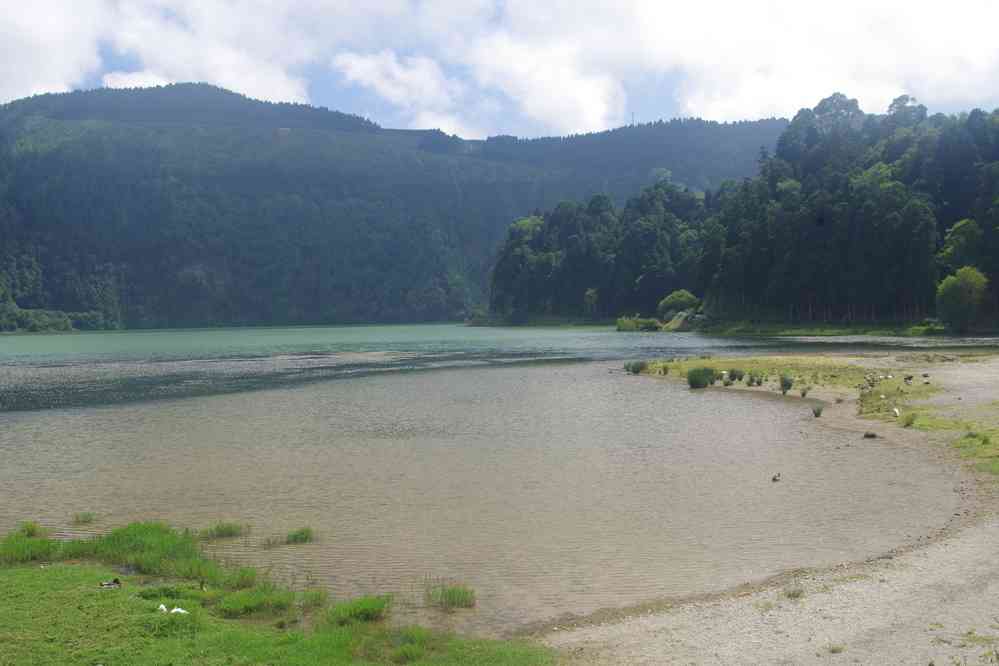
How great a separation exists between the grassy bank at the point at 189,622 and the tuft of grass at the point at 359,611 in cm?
2

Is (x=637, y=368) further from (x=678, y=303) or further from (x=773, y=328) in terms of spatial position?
(x=678, y=303)

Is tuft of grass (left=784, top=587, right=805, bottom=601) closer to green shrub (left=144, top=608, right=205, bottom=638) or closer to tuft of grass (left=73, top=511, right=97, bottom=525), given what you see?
green shrub (left=144, top=608, right=205, bottom=638)

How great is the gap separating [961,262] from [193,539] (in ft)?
408

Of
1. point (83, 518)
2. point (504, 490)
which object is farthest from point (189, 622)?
point (504, 490)

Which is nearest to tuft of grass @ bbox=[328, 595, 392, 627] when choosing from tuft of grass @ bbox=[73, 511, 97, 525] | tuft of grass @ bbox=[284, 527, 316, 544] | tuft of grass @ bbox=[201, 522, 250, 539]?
tuft of grass @ bbox=[284, 527, 316, 544]

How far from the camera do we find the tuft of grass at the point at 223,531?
2025 centimetres

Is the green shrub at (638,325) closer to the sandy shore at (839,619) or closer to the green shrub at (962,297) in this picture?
→ the green shrub at (962,297)

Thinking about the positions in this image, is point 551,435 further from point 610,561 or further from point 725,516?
point 610,561

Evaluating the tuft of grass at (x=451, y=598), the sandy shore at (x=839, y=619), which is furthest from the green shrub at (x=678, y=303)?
the tuft of grass at (x=451, y=598)

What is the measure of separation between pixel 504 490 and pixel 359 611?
1142 cm

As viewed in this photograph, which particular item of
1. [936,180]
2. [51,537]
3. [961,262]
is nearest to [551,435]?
[51,537]

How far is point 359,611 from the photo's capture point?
553 inches

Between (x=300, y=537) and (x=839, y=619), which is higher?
(x=839, y=619)

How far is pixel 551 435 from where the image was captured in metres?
36.2
